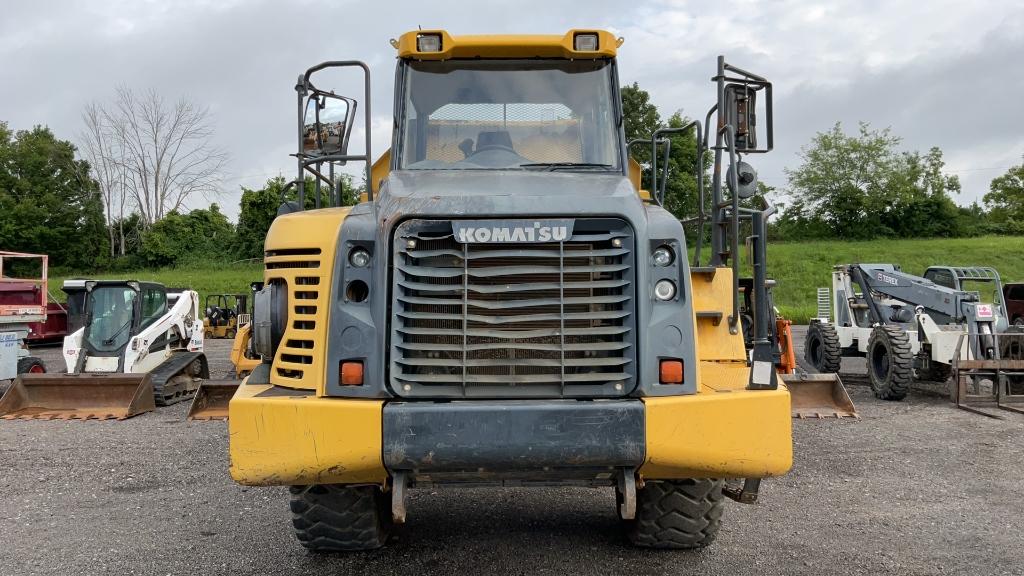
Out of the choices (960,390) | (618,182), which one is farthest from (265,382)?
(960,390)

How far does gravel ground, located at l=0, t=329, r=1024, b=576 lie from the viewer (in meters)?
4.40

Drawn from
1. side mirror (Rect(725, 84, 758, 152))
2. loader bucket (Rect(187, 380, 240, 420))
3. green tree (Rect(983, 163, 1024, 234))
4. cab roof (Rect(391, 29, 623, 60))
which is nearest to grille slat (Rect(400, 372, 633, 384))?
side mirror (Rect(725, 84, 758, 152))

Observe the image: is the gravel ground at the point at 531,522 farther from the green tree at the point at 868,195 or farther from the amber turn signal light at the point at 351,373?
the green tree at the point at 868,195

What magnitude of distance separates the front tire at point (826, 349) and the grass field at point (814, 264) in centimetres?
1921

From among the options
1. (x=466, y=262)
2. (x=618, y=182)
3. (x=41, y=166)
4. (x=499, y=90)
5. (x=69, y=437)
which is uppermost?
(x=41, y=166)

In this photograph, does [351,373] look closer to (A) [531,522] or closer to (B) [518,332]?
(B) [518,332]

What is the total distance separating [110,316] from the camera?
12.4m

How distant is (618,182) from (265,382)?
6.76 ft

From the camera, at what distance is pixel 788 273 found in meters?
39.3

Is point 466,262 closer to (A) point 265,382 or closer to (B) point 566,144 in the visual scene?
(A) point 265,382

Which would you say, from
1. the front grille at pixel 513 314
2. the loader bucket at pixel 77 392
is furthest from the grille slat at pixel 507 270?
the loader bucket at pixel 77 392

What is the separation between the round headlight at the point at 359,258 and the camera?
354cm

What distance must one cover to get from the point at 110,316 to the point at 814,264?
36.0m

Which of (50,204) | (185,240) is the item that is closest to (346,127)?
(185,240)
